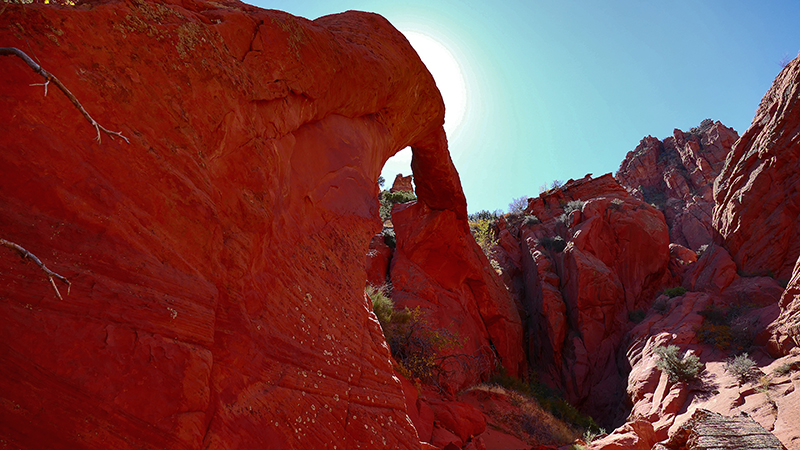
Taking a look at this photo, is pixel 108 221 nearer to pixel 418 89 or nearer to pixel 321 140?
pixel 321 140

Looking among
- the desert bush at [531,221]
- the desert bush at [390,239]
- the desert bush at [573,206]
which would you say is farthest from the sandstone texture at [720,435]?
the desert bush at [531,221]

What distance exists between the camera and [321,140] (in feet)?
19.5

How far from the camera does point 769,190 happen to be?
14812 millimetres

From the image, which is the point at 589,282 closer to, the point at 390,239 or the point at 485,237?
the point at 485,237

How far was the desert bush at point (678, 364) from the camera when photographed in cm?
1078

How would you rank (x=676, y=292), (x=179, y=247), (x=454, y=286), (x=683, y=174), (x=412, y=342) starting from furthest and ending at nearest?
(x=683, y=174) < (x=676, y=292) < (x=454, y=286) < (x=412, y=342) < (x=179, y=247)

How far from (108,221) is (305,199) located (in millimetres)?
2712

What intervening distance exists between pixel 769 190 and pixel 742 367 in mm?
8804

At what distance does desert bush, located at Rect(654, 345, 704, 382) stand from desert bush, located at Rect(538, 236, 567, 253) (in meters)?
8.35

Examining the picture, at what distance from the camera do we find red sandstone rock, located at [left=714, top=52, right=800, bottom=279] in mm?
13977

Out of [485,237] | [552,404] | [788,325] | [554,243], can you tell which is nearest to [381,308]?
[552,404]

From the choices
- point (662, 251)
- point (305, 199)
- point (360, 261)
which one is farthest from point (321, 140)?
point (662, 251)

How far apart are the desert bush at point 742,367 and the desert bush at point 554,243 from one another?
9.79 meters

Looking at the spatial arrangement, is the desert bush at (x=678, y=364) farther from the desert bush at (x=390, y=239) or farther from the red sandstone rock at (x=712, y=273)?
the desert bush at (x=390, y=239)
